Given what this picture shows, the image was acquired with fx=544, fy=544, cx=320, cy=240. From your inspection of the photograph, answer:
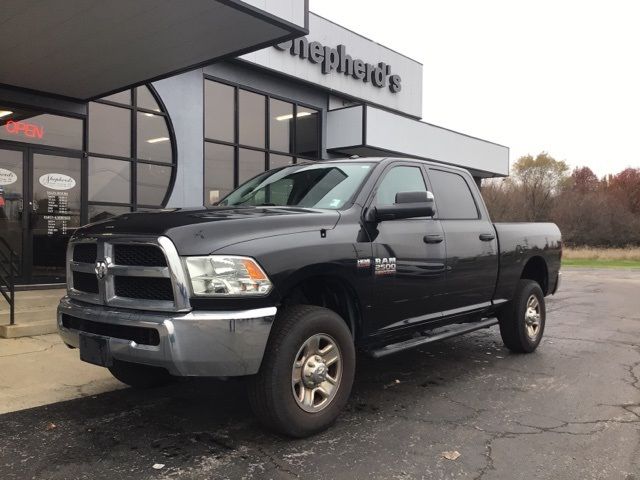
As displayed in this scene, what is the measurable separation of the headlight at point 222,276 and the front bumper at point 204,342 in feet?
0.42

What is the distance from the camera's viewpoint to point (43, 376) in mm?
5094

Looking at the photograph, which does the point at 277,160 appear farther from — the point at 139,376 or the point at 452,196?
the point at 139,376

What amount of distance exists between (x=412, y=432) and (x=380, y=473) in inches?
28.3

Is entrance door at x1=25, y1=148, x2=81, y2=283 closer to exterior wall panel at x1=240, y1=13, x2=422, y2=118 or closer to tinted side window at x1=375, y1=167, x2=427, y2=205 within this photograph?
exterior wall panel at x1=240, y1=13, x2=422, y2=118

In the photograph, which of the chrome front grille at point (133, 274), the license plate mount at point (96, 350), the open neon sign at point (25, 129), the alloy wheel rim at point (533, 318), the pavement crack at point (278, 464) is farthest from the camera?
the open neon sign at point (25, 129)

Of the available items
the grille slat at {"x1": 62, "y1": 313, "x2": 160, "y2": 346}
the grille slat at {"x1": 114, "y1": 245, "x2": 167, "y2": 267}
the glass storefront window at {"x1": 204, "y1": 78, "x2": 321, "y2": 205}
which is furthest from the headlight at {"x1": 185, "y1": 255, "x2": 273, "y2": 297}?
the glass storefront window at {"x1": 204, "y1": 78, "x2": 321, "y2": 205}

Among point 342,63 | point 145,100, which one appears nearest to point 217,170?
point 145,100

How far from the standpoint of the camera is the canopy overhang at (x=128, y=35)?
659 cm

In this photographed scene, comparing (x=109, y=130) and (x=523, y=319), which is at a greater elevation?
(x=109, y=130)

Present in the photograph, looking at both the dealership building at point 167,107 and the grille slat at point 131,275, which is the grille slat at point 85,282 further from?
the dealership building at point 167,107

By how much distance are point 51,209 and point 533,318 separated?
836 centimetres

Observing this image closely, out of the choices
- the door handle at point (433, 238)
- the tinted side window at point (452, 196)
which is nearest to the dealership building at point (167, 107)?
the tinted side window at point (452, 196)

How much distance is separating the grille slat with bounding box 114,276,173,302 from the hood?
0.90 feet

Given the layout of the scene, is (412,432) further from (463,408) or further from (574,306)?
(574,306)
